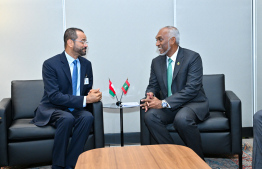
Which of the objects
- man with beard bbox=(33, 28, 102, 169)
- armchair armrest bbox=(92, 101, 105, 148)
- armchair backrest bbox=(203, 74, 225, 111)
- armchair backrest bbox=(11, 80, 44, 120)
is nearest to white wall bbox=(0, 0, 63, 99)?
armchair backrest bbox=(11, 80, 44, 120)

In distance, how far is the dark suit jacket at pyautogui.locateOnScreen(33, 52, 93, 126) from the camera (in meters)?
3.80

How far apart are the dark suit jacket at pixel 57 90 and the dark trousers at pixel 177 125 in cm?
82

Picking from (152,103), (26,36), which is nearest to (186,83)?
(152,103)

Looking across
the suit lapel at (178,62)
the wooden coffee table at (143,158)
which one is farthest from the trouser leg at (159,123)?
the wooden coffee table at (143,158)

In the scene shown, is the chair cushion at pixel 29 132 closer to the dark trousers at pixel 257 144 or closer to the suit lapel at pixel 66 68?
the suit lapel at pixel 66 68

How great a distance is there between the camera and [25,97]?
423cm

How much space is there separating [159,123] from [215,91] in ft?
3.31

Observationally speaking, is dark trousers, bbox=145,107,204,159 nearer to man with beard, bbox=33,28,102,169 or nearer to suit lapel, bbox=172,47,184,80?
suit lapel, bbox=172,47,184,80

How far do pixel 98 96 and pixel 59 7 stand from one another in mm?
1717

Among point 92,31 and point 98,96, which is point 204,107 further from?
point 92,31

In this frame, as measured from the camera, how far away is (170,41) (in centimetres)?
408

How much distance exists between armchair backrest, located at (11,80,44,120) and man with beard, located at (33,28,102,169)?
219 millimetres

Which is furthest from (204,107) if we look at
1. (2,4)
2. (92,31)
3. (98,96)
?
(2,4)

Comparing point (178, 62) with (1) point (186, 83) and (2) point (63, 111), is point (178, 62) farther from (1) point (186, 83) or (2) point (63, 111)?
(2) point (63, 111)
